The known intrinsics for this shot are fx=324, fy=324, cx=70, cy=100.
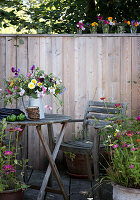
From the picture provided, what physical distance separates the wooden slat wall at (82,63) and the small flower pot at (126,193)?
7.09ft

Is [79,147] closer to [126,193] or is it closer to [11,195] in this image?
[11,195]

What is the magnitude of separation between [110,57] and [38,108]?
1860mm

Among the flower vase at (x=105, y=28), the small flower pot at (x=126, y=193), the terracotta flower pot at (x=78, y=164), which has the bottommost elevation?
the terracotta flower pot at (x=78, y=164)

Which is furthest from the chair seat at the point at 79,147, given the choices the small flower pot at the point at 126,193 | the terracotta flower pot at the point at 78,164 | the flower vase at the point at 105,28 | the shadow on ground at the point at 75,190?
the flower vase at the point at 105,28

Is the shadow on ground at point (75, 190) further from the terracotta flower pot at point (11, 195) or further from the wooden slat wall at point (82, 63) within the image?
the wooden slat wall at point (82, 63)

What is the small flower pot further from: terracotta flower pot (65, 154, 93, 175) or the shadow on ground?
terracotta flower pot (65, 154, 93, 175)

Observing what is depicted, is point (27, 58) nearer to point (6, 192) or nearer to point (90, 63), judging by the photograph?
point (90, 63)

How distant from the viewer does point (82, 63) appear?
15.1 ft

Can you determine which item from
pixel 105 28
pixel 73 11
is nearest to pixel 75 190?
pixel 105 28

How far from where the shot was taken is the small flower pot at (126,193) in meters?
2.35

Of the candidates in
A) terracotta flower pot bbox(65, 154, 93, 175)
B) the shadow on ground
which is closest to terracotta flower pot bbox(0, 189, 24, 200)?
the shadow on ground

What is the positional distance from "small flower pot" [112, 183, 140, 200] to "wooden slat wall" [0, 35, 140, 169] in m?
2.16

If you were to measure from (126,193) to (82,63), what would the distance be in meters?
2.53

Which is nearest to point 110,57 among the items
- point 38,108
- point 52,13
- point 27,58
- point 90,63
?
point 90,63
